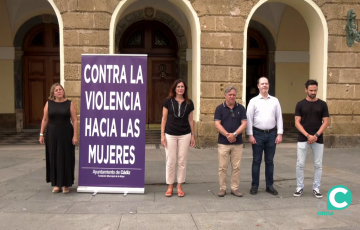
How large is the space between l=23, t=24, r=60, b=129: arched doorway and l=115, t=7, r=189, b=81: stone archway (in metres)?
2.76

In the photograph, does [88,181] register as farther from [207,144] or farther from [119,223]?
[207,144]

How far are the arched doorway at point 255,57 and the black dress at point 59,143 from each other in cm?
1017

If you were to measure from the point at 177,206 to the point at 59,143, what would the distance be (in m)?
2.14

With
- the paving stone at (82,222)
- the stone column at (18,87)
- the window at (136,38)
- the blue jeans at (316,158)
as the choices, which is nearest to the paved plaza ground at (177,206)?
the paving stone at (82,222)

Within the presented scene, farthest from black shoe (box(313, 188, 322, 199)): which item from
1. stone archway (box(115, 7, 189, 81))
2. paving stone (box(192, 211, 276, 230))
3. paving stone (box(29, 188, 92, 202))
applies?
stone archway (box(115, 7, 189, 81))

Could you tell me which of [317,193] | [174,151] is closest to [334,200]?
[317,193]

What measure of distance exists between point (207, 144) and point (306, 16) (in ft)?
16.7

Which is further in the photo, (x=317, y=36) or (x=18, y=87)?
(x=18, y=87)

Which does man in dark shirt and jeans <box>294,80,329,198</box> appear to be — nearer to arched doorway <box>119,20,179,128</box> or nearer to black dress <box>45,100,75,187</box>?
black dress <box>45,100,75,187</box>

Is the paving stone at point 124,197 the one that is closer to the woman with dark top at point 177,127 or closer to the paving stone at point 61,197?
the paving stone at point 61,197

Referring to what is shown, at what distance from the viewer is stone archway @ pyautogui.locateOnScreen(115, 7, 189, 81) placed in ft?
43.6

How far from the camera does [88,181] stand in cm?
559

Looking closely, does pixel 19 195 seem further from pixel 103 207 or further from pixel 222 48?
pixel 222 48

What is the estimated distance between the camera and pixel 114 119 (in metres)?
5.56
